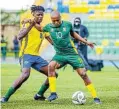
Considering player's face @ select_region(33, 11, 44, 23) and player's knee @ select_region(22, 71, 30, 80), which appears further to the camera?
player's knee @ select_region(22, 71, 30, 80)

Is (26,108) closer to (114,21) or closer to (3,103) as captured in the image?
(3,103)

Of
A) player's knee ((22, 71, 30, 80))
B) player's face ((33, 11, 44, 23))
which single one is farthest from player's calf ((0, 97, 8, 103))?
player's face ((33, 11, 44, 23))

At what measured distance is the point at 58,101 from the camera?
40.2 ft

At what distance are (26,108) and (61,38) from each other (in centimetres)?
175

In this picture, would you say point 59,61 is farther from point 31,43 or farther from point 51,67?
point 31,43

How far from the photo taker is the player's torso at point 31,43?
12289 millimetres

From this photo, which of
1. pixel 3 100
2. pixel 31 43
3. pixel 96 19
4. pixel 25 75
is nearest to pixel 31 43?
pixel 31 43

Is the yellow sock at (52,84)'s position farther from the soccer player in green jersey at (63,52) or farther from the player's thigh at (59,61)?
the player's thigh at (59,61)

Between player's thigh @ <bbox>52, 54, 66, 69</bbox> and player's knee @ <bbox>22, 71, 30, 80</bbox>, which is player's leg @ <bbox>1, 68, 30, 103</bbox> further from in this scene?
player's thigh @ <bbox>52, 54, 66, 69</bbox>

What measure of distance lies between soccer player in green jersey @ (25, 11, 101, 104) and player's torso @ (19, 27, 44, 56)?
36cm

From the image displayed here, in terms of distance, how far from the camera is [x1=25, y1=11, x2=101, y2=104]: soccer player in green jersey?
1178 cm

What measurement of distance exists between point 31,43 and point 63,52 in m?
0.79

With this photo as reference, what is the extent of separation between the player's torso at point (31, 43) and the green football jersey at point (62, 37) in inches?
18.9

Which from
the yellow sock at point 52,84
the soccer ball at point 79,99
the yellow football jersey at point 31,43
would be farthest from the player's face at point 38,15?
the soccer ball at point 79,99
